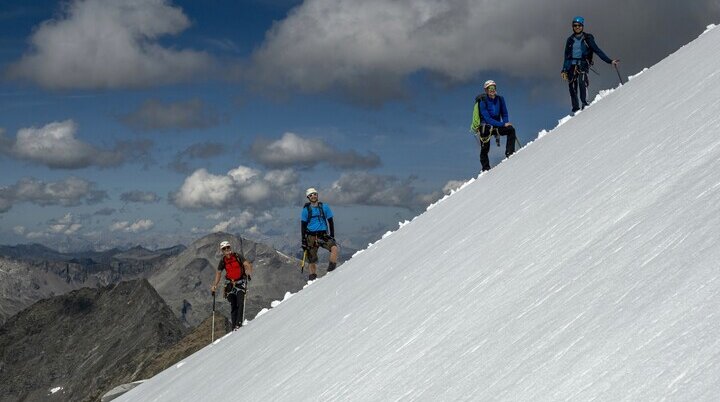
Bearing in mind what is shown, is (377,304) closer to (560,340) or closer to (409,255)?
(409,255)

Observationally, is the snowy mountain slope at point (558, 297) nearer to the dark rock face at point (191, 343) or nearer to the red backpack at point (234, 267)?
the red backpack at point (234, 267)

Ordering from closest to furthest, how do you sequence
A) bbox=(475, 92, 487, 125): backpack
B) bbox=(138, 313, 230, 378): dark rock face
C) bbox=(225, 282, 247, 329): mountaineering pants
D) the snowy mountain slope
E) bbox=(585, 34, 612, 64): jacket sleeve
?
the snowy mountain slope → bbox=(475, 92, 487, 125): backpack → bbox=(585, 34, 612, 64): jacket sleeve → bbox=(225, 282, 247, 329): mountaineering pants → bbox=(138, 313, 230, 378): dark rock face

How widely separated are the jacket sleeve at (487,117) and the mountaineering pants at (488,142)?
30 centimetres

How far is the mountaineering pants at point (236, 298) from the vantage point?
1734 cm

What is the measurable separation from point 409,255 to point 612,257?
245 inches

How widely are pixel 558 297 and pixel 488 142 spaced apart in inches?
533

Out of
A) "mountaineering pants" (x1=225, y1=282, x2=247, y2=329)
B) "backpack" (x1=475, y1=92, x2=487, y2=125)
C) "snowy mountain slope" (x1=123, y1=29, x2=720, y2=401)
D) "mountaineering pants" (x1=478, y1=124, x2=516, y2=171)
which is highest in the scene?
"backpack" (x1=475, y1=92, x2=487, y2=125)

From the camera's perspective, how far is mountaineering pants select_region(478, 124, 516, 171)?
16.7 m

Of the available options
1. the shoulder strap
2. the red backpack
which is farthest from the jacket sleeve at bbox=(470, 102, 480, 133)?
the red backpack

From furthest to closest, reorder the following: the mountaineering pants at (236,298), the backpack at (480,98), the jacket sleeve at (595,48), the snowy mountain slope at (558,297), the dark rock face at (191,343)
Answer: the dark rock face at (191,343)
the mountaineering pants at (236,298)
the jacket sleeve at (595,48)
the backpack at (480,98)
the snowy mountain slope at (558,297)

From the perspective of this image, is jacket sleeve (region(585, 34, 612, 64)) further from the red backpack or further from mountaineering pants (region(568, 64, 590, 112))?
the red backpack

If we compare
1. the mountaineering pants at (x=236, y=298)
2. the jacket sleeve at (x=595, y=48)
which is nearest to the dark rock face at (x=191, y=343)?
the mountaineering pants at (x=236, y=298)

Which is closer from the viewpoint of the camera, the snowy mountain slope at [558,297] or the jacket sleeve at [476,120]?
the snowy mountain slope at [558,297]

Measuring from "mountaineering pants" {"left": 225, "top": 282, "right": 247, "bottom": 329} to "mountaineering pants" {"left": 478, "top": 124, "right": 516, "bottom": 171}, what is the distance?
7.10m
